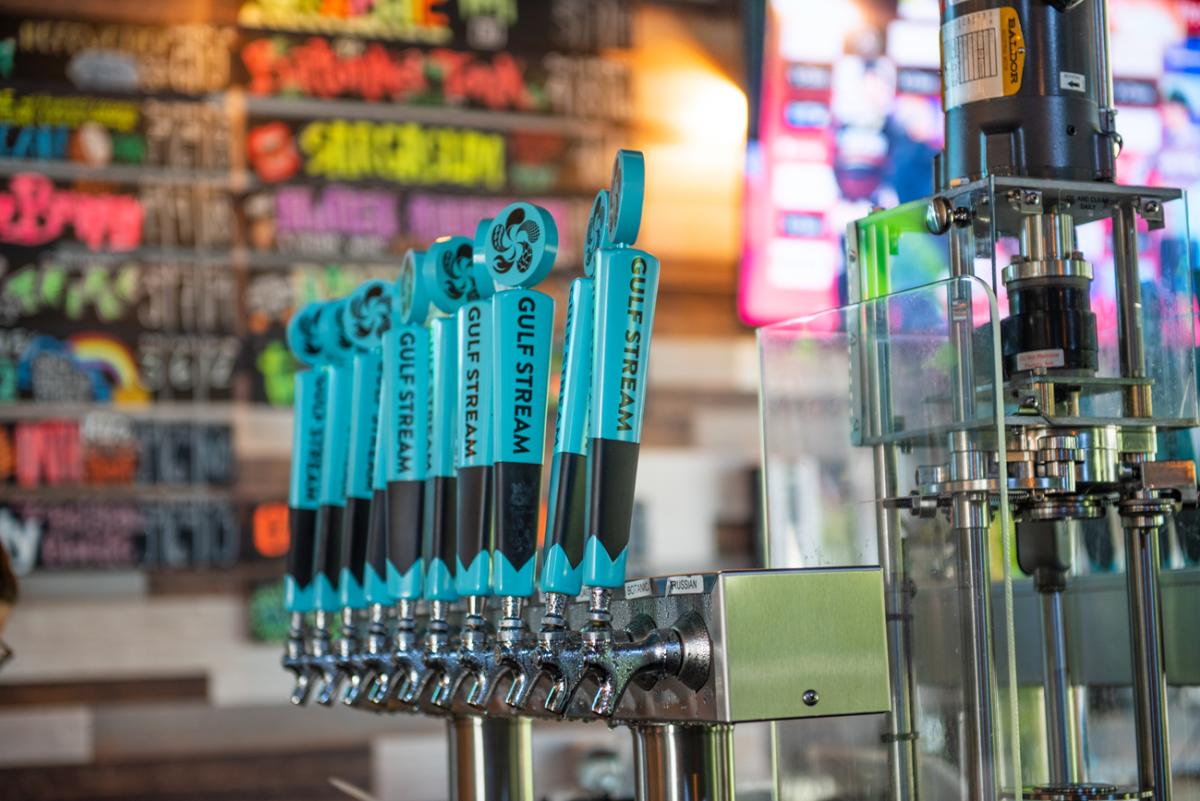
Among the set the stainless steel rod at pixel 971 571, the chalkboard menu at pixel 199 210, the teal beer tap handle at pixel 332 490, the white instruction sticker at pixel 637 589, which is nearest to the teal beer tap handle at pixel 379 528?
the teal beer tap handle at pixel 332 490

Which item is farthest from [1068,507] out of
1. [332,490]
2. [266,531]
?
[266,531]

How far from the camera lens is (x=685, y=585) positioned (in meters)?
0.85

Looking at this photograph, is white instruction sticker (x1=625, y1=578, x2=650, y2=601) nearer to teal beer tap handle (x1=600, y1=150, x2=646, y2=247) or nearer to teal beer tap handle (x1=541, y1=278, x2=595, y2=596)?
teal beer tap handle (x1=541, y1=278, x2=595, y2=596)

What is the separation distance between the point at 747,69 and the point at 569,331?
3.12 m

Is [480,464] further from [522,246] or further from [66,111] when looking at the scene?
[66,111]

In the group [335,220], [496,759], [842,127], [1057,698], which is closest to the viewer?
A: [1057,698]

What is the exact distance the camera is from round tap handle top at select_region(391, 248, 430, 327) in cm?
119

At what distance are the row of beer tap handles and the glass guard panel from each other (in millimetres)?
205

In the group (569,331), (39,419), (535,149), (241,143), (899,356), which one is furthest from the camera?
(535,149)

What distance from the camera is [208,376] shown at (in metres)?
3.44

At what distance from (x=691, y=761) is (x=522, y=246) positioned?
0.33 meters

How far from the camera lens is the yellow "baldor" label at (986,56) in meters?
1.07

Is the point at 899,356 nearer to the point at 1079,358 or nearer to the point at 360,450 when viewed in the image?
the point at 1079,358

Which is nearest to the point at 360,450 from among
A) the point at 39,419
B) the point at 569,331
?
the point at 569,331
